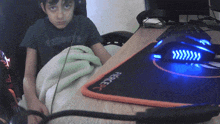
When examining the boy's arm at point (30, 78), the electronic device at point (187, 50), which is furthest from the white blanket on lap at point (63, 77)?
the electronic device at point (187, 50)

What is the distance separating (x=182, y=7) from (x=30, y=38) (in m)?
0.59

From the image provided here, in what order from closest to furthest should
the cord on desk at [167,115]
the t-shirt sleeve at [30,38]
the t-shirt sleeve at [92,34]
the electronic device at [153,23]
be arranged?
1. the cord on desk at [167,115]
2. the t-shirt sleeve at [30,38]
3. the t-shirt sleeve at [92,34]
4. the electronic device at [153,23]

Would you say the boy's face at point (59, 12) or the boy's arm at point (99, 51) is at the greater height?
the boy's face at point (59, 12)

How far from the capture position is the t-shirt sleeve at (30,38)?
0.24m

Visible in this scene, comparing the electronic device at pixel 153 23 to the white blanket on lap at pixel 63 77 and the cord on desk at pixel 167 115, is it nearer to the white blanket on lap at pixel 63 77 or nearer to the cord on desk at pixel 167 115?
the white blanket on lap at pixel 63 77

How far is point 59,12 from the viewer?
9.9 inches

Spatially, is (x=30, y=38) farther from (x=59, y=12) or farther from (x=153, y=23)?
(x=153, y=23)

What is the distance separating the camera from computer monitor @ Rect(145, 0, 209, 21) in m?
0.64

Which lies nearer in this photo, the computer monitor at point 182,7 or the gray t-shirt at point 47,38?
the gray t-shirt at point 47,38

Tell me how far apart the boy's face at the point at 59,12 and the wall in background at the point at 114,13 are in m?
0.11

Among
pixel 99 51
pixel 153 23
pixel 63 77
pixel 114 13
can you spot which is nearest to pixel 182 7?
pixel 153 23

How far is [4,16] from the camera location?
0.71 feet

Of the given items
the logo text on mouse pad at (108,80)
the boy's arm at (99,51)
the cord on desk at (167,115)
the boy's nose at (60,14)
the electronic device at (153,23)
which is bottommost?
the boy's arm at (99,51)

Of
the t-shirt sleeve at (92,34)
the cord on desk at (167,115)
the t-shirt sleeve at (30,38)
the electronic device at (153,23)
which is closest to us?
the cord on desk at (167,115)
